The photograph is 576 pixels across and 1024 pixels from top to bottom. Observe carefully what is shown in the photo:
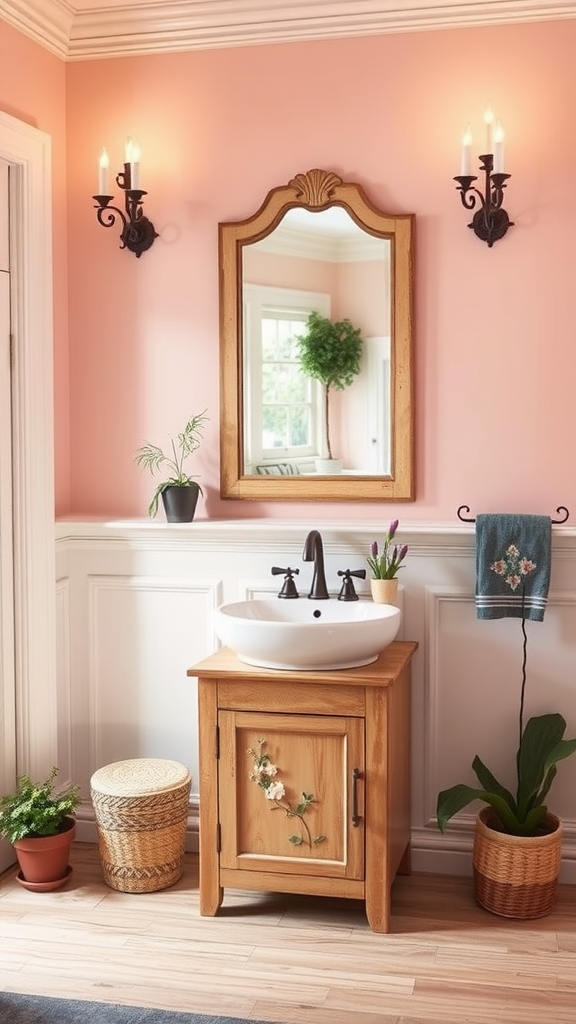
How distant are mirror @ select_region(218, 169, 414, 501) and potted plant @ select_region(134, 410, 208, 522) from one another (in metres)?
0.11

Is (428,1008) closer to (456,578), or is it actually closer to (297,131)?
(456,578)

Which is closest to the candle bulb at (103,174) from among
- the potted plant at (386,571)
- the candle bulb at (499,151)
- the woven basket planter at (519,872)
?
the candle bulb at (499,151)

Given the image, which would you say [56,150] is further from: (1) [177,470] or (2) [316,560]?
(2) [316,560]

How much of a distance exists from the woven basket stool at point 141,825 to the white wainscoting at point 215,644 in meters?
0.30

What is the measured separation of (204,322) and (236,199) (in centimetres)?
38

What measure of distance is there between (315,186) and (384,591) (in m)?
1.20

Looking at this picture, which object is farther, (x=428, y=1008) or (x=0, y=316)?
(x=0, y=316)

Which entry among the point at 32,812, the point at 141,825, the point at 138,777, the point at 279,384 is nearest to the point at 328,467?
the point at 279,384

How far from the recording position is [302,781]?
115 inches

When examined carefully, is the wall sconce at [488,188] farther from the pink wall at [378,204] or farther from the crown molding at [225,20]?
the crown molding at [225,20]

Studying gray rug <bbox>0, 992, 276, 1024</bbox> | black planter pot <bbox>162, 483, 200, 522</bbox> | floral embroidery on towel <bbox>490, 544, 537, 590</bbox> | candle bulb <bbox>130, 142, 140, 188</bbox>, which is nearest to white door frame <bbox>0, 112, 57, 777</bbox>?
candle bulb <bbox>130, 142, 140, 188</bbox>

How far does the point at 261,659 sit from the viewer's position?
2904 mm

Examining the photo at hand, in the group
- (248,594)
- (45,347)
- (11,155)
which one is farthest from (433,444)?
(11,155)

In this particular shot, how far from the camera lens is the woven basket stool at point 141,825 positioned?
3104 millimetres
